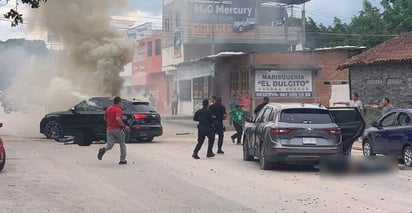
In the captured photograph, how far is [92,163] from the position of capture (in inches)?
621

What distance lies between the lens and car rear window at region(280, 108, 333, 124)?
14273mm

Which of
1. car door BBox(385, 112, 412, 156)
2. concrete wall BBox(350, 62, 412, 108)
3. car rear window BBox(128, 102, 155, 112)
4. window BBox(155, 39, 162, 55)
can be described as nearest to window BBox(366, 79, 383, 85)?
concrete wall BBox(350, 62, 412, 108)

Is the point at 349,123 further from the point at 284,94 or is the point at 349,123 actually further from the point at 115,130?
the point at 284,94

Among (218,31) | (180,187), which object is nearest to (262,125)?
(180,187)

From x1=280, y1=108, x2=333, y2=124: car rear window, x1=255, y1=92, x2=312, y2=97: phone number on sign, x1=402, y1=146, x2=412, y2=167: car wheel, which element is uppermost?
x1=255, y1=92, x2=312, y2=97: phone number on sign

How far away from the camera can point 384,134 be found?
16.0 metres

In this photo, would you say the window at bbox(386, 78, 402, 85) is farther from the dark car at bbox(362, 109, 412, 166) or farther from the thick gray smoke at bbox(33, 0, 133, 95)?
the thick gray smoke at bbox(33, 0, 133, 95)

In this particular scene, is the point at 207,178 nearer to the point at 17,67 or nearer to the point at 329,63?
the point at 329,63

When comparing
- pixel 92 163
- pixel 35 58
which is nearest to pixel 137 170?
pixel 92 163

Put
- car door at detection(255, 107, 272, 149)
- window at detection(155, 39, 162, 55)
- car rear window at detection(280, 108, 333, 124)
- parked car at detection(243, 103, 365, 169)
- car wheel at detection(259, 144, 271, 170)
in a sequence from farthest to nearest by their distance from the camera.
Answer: window at detection(155, 39, 162, 55) → car door at detection(255, 107, 272, 149) → car wheel at detection(259, 144, 271, 170) → car rear window at detection(280, 108, 333, 124) → parked car at detection(243, 103, 365, 169)

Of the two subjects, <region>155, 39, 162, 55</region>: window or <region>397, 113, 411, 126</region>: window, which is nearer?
<region>397, 113, 411, 126</region>: window

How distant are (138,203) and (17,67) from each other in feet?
103

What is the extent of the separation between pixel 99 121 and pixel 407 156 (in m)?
10.4

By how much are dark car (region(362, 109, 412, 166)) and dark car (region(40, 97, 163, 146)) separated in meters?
7.47
